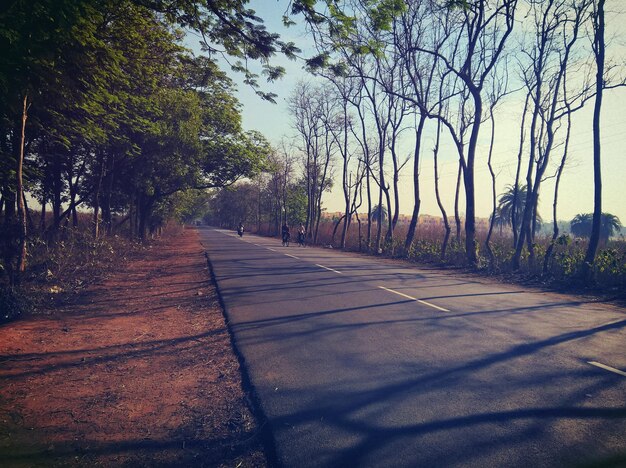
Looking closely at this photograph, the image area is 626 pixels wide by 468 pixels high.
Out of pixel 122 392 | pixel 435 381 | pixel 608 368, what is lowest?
pixel 122 392

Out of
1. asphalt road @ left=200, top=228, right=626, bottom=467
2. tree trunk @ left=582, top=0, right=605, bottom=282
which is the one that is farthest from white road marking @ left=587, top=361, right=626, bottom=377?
tree trunk @ left=582, top=0, right=605, bottom=282

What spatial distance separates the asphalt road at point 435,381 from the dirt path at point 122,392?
0.43m

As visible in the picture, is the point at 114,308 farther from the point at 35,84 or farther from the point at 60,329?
the point at 35,84

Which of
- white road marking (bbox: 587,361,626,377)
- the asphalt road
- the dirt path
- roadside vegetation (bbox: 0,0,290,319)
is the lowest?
the dirt path

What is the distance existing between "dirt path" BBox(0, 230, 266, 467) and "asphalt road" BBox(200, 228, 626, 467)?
1.41ft

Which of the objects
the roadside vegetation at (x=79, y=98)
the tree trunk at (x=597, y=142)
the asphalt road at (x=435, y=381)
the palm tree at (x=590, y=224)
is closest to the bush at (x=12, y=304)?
the roadside vegetation at (x=79, y=98)

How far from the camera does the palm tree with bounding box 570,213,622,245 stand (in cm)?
5269

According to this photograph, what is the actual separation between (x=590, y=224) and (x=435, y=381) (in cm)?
6693

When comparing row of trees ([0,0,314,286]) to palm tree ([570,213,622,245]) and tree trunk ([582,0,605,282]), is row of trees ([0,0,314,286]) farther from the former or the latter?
palm tree ([570,213,622,245])

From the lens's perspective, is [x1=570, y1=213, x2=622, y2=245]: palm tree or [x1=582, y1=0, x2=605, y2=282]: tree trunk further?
[x1=570, y1=213, x2=622, y2=245]: palm tree

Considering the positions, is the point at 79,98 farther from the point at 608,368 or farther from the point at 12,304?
the point at 608,368

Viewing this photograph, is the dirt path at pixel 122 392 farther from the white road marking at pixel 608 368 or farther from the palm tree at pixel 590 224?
the palm tree at pixel 590 224

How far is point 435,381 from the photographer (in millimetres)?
4289

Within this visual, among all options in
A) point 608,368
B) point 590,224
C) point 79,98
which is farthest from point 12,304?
point 590,224
